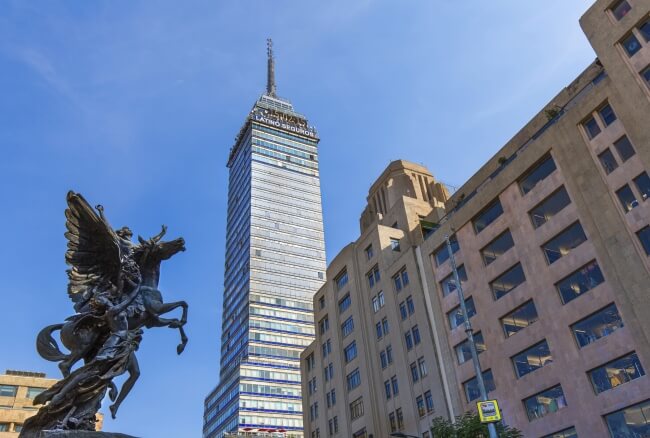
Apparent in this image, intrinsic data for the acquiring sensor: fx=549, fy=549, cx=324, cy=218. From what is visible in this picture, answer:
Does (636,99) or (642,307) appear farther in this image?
(636,99)

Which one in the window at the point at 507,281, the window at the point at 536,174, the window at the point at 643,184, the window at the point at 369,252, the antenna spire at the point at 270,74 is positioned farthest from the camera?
the antenna spire at the point at 270,74

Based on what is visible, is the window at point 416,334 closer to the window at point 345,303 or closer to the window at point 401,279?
the window at point 401,279

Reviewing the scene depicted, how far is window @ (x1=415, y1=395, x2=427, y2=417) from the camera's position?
1871 inches

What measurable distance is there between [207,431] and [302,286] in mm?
37564

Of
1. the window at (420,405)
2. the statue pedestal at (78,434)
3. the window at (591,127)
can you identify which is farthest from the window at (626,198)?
the statue pedestal at (78,434)

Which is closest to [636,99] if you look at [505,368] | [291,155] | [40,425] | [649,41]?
[649,41]

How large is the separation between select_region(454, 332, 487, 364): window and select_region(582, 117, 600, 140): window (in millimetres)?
16971

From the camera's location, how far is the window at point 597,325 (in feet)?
111

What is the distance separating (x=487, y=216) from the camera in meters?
45.9

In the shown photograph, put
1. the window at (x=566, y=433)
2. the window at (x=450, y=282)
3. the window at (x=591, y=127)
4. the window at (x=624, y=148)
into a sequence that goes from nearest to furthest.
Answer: the window at (x=566, y=433) → the window at (x=624, y=148) → the window at (x=591, y=127) → the window at (x=450, y=282)

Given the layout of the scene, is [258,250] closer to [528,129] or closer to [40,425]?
[528,129]

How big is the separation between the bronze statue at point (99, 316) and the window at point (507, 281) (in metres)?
30.5

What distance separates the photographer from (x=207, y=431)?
118 meters

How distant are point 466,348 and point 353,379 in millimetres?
17507
